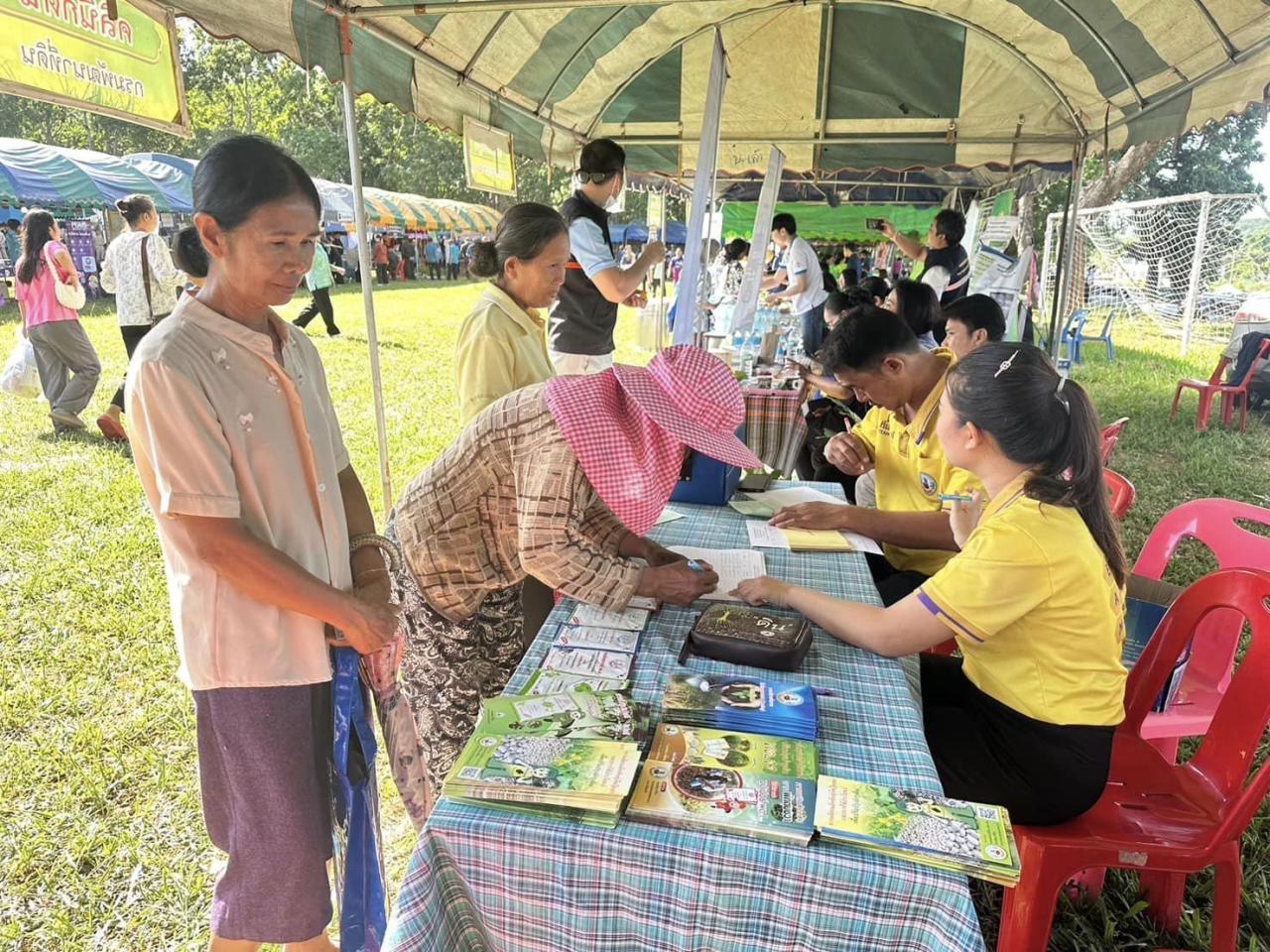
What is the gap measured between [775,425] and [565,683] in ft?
9.42

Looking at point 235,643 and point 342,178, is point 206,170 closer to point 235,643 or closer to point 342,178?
point 235,643

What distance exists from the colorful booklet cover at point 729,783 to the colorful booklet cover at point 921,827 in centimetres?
4

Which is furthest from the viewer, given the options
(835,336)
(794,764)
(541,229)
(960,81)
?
(960,81)

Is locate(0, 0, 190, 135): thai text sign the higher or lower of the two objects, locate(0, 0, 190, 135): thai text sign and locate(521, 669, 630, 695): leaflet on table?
the higher

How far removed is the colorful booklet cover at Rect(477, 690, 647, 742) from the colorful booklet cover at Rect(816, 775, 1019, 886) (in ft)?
1.03

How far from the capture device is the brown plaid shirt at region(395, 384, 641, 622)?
58.4 inches

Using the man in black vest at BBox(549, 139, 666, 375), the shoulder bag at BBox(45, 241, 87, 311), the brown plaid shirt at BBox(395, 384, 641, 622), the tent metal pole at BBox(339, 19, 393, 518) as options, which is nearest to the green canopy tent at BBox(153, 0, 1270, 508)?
the tent metal pole at BBox(339, 19, 393, 518)

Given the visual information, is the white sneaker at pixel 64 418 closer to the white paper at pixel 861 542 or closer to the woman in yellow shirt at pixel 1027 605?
the white paper at pixel 861 542

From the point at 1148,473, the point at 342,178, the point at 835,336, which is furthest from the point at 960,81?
the point at 342,178

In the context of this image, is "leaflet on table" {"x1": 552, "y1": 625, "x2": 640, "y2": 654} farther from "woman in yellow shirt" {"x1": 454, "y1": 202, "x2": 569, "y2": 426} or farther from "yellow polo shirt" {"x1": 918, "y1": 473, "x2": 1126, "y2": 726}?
"woman in yellow shirt" {"x1": 454, "y1": 202, "x2": 569, "y2": 426}

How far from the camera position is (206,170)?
47.8 inches

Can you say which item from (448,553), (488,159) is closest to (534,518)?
(448,553)

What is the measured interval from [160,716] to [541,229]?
2.12m

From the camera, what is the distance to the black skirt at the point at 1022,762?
1.52 meters
